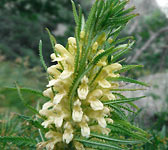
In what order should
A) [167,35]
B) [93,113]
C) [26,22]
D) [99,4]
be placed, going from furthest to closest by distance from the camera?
[26,22] < [167,35] < [93,113] < [99,4]

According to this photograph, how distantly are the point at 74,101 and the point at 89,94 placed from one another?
0.07 m

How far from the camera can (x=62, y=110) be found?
0.79 meters

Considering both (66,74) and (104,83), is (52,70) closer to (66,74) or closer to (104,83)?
(66,74)

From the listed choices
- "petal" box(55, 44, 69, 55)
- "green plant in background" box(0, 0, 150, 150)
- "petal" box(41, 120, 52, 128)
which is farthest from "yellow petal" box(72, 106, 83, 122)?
"petal" box(55, 44, 69, 55)

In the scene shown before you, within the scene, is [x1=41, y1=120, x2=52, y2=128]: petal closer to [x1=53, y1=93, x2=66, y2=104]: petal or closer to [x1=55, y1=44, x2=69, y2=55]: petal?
[x1=53, y1=93, x2=66, y2=104]: petal

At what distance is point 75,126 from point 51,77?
0.74 feet

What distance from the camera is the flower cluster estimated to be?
762mm

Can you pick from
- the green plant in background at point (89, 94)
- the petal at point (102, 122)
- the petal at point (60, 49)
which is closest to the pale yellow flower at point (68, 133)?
the green plant in background at point (89, 94)

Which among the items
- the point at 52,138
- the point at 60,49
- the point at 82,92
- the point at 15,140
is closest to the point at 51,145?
the point at 52,138

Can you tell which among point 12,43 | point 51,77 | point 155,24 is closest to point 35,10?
point 12,43

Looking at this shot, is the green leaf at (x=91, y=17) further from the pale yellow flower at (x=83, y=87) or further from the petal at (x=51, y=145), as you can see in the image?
the petal at (x=51, y=145)

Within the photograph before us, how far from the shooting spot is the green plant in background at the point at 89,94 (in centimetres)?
73

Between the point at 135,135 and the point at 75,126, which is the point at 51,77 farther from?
the point at 135,135

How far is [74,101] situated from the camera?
810 mm
